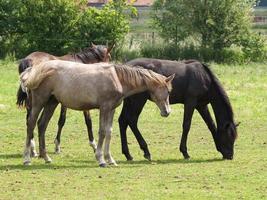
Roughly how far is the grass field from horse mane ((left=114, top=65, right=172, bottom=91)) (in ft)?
4.64

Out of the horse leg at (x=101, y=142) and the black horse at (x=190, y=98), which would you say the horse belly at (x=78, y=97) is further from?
the black horse at (x=190, y=98)

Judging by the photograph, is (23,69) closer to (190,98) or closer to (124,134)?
(124,134)

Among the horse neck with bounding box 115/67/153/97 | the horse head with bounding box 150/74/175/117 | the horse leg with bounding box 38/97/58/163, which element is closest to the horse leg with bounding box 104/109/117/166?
the horse neck with bounding box 115/67/153/97

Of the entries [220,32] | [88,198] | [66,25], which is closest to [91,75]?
[88,198]

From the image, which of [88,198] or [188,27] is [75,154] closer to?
[88,198]

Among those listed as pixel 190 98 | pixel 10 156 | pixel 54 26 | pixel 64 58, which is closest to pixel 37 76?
pixel 10 156

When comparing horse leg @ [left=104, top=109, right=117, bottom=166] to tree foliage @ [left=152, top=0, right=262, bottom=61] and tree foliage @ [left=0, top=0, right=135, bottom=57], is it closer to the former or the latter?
tree foliage @ [left=0, top=0, right=135, bottom=57]

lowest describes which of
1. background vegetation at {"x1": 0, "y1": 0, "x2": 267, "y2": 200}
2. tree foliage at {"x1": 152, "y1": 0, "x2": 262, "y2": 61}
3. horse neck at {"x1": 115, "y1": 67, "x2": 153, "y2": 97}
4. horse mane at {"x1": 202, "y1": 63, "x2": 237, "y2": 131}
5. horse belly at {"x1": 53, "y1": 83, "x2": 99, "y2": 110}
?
tree foliage at {"x1": 152, "y1": 0, "x2": 262, "y2": 61}

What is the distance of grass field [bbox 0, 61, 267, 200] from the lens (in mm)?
10570

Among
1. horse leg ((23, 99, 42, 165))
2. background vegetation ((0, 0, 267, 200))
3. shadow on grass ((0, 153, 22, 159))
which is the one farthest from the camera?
shadow on grass ((0, 153, 22, 159))

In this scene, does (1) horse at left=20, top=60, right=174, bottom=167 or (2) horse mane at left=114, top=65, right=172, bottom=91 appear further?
(2) horse mane at left=114, top=65, right=172, bottom=91

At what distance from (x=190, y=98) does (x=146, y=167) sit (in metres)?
2.12

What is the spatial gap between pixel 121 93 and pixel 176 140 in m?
4.36

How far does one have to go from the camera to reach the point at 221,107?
14.8 metres
